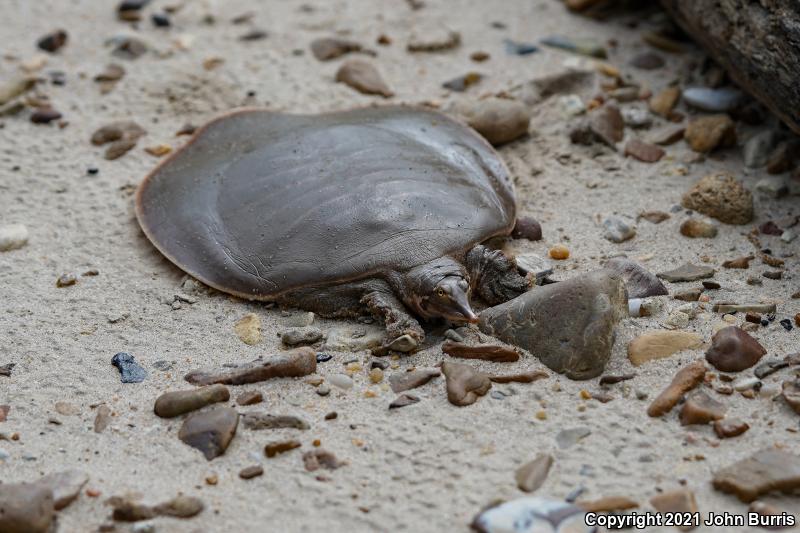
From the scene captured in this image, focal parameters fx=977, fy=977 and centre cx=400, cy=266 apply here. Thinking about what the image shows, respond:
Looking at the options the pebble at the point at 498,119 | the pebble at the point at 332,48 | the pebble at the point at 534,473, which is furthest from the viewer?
the pebble at the point at 332,48

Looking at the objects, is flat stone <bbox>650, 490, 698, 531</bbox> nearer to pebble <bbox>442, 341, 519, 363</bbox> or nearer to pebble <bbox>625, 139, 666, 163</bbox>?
pebble <bbox>442, 341, 519, 363</bbox>

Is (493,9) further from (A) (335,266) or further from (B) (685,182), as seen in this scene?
(A) (335,266)

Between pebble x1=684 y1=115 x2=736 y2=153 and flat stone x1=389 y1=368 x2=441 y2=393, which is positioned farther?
pebble x1=684 y1=115 x2=736 y2=153

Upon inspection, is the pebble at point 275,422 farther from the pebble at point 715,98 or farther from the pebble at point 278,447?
the pebble at point 715,98

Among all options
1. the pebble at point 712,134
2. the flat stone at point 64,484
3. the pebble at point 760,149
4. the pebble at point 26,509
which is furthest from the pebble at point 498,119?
the pebble at point 26,509

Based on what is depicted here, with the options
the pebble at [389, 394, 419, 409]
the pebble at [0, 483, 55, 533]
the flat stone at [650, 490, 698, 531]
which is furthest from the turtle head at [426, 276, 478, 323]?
the pebble at [0, 483, 55, 533]

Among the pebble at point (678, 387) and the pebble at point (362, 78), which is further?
the pebble at point (362, 78)
